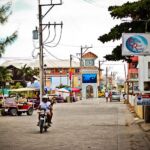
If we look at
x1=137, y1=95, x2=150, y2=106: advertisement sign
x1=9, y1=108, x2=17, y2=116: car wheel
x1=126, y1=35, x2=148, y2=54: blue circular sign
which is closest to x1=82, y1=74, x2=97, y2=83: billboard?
x1=9, y1=108, x2=17, y2=116: car wheel

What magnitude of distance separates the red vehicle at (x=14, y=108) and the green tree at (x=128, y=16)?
15848 mm

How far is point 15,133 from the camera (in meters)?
24.4

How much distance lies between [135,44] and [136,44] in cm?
4

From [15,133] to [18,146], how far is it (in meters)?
5.86

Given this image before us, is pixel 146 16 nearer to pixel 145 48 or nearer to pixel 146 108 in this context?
pixel 145 48

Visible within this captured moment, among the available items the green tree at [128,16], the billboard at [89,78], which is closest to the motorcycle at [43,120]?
the green tree at [128,16]

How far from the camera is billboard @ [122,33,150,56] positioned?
22891mm

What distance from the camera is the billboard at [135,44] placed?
2289cm

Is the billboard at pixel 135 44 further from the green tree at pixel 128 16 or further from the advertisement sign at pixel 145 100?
the green tree at pixel 128 16

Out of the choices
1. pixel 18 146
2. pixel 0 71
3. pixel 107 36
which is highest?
pixel 107 36

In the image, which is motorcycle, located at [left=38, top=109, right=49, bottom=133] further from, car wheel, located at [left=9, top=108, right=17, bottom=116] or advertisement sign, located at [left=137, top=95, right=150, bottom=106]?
car wheel, located at [left=9, top=108, right=17, bottom=116]

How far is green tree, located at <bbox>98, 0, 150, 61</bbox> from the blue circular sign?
7.66 ft

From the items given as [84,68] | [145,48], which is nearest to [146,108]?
[145,48]

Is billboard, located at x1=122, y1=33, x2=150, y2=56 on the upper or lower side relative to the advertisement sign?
upper
